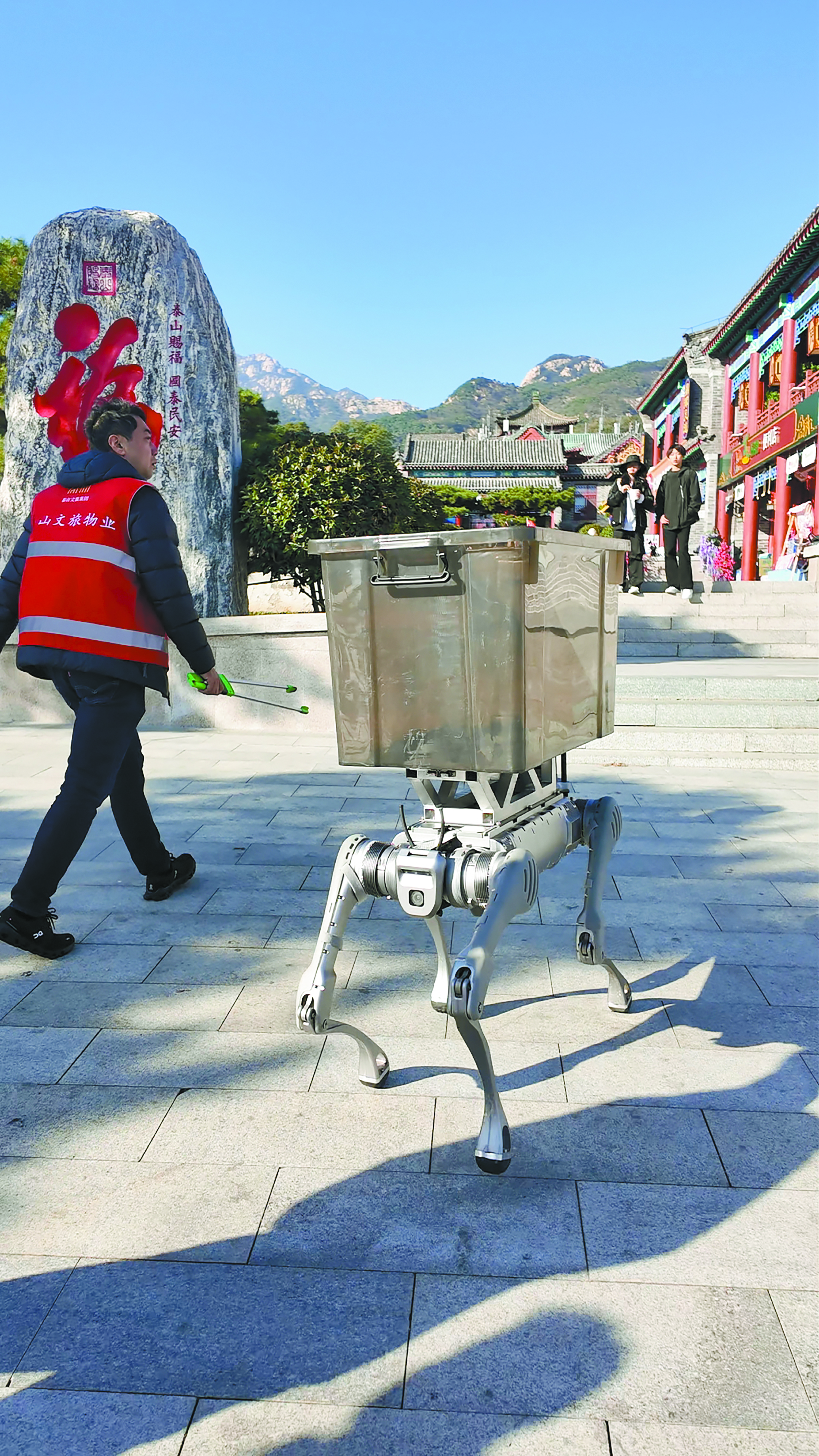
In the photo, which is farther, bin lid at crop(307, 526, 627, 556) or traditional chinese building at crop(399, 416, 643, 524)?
traditional chinese building at crop(399, 416, 643, 524)

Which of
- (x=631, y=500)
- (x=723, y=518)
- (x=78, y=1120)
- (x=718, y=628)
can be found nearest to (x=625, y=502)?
(x=631, y=500)

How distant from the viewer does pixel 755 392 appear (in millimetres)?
29375

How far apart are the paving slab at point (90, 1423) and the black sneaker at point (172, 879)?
2.57 metres

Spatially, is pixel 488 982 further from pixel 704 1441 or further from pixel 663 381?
pixel 663 381

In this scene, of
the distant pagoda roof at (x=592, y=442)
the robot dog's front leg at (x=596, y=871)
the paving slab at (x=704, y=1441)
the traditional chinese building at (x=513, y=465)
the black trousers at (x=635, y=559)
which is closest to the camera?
the paving slab at (x=704, y=1441)

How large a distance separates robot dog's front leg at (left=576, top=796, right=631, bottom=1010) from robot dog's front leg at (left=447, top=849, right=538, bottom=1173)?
0.54 metres

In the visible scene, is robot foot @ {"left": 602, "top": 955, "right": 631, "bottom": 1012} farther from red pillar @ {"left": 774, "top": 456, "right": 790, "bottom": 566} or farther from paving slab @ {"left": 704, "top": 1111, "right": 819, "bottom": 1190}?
red pillar @ {"left": 774, "top": 456, "right": 790, "bottom": 566}

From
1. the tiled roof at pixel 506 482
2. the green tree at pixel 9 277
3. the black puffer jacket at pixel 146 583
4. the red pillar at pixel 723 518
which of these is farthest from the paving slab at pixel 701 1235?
the tiled roof at pixel 506 482

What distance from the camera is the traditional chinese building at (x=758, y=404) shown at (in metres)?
23.8

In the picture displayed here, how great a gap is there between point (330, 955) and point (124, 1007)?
1125 mm

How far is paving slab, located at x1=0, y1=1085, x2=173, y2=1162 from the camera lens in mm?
2371

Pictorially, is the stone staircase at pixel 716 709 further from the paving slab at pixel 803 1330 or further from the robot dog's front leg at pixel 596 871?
the paving slab at pixel 803 1330

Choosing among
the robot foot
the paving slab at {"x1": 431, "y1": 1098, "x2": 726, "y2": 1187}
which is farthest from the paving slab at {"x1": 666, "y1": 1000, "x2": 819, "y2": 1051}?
the paving slab at {"x1": 431, "y1": 1098, "x2": 726, "y2": 1187}

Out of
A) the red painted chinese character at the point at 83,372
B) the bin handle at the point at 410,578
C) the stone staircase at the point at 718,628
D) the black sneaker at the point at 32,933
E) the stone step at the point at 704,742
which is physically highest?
the red painted chinese character at the point at 83,372
